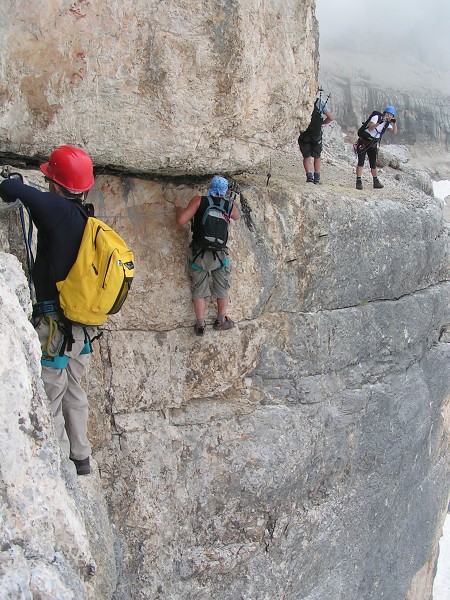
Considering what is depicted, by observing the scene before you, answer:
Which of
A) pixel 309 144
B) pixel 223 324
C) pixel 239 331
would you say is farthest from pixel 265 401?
pixel 309 144

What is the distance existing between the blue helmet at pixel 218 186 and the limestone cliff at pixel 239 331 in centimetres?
22

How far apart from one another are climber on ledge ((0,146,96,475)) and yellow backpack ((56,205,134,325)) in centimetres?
10

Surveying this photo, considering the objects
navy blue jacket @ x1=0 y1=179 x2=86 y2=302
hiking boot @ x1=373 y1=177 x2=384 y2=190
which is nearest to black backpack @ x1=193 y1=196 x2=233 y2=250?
navy blue jacket @ x1=0 y1=179 x2=86 y2=302

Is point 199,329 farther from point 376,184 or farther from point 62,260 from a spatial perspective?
point 376,184

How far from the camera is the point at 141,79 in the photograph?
638cm

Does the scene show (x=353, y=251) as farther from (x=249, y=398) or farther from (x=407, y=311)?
(x=249, y=398)

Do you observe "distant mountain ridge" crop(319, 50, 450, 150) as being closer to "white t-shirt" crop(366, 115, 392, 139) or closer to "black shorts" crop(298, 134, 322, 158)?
"white t-shirt" crop(366, 115, 392, 139)

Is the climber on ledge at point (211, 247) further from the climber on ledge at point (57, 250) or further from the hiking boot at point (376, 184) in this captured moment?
the hiking boot at point (376, 184)

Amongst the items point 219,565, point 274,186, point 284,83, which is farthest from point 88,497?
point 284,83

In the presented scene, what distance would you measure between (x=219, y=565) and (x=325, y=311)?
3.78 m

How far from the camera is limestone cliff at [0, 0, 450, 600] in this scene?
6273 millimetres

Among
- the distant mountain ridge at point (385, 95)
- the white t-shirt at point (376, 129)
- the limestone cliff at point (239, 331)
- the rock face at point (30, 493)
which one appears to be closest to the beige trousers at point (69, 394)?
the limestone cliff at point (239, 331)

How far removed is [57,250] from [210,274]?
3020 millimetres

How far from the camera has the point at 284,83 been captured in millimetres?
7406
